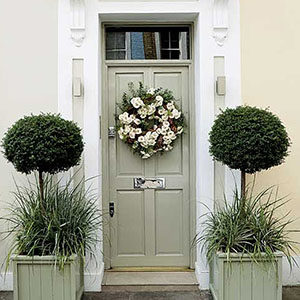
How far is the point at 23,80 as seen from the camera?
14.9 feet

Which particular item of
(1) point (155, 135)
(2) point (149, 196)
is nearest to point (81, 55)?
(1) point (155, 135)

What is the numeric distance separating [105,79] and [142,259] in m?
1.93

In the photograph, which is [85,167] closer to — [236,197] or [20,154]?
[20,154]

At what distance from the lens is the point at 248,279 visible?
3902 millimetres

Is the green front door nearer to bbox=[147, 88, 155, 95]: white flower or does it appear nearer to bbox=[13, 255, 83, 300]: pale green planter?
bbox=[147, 88, 155, 95]: white flower

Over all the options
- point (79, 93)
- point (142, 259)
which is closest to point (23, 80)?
point (79, 93)

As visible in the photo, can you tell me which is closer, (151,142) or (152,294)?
(152,294)

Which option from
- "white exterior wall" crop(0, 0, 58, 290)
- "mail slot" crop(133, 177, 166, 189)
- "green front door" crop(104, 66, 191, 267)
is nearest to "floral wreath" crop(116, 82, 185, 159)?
"green front door" crop(104, 66, 191, 267)

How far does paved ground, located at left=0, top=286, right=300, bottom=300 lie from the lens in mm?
4395

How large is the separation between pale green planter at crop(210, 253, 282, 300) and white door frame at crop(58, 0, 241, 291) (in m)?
0.69

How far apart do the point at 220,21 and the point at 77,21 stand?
136cm

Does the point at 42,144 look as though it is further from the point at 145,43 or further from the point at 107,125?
the point at 145,43

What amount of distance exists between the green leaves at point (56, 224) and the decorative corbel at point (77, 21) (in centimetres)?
138

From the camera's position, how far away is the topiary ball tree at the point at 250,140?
12.6 ft
